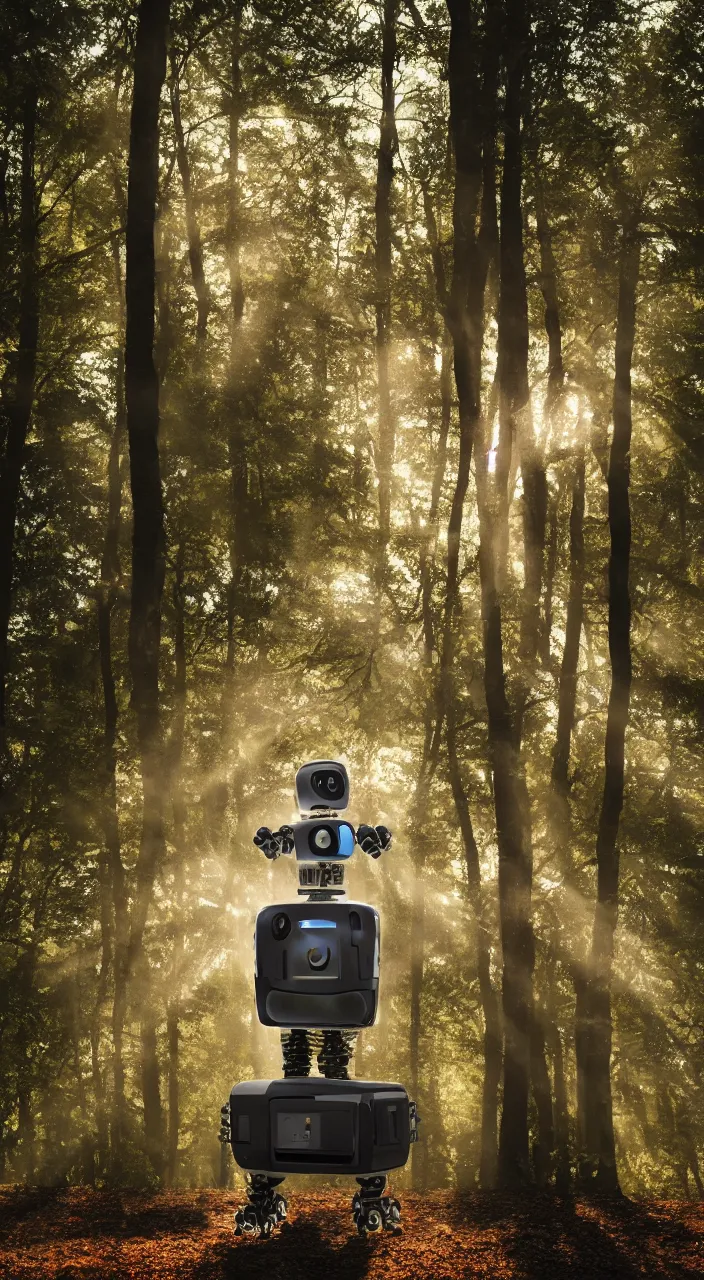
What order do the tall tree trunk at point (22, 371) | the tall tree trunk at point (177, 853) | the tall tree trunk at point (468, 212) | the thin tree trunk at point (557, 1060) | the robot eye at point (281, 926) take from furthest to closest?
the thin tree trunk at point (557, 1060), the tall tree trunk at point (177, 853), the tall tree trunk at point (22, 371), the tall tree trunk at point (468, 212), the robot eye at point (281, 926)

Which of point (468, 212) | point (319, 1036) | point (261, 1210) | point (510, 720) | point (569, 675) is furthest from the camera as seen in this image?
point (569, 675)

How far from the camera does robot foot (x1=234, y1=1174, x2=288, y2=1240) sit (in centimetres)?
718

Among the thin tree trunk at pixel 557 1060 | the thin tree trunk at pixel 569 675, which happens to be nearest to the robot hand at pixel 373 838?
the thin tree trunk at pixel 569 675

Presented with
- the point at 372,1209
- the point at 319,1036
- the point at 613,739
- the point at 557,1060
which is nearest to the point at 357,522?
the point at 613,739

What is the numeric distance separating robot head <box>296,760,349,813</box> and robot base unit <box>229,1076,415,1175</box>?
1569 mm

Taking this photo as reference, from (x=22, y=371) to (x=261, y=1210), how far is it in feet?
35.1

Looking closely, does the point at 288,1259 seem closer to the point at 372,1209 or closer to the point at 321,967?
the point at 372,1209

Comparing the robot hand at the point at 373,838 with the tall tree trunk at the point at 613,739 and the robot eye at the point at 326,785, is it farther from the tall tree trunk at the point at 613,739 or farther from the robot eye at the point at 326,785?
the tall tree trunk at the point at 613,739

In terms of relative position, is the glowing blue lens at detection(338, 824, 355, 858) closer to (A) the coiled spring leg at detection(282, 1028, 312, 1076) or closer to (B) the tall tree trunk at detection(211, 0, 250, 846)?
(A) the coiled spring leg at detection(282, 1028, 312, 1076)

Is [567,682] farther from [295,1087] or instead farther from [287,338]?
[295,1087]

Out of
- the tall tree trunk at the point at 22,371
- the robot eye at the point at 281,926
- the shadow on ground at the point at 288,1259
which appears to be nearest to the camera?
the shadow on ground at the point at 288,1259

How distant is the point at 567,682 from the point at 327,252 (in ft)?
25.3

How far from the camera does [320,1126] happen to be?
22.4 ft

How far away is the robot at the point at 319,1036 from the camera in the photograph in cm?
685
